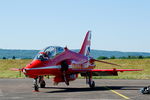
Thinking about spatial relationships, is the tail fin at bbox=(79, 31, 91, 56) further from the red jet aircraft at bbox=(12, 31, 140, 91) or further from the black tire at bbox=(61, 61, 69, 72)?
the black tire at bbox=(61, 61, 69, 72)

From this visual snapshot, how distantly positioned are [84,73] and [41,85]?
356 cm

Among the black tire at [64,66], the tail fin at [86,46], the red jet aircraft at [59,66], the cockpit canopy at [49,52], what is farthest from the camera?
the tail fin at [86,46]

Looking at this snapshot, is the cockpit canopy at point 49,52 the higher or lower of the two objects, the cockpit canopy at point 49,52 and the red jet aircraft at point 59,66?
the higher

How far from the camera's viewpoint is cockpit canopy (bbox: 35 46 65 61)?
76.5 feet

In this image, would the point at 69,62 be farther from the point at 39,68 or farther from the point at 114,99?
the point at 114,99

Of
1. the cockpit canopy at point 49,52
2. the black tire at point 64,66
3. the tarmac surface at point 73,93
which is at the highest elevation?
the cockpit canopy at point 49,52

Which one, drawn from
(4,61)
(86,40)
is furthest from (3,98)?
(4,61)

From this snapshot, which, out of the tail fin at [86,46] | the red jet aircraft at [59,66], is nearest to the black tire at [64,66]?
the red jet aircraft at [59,66]

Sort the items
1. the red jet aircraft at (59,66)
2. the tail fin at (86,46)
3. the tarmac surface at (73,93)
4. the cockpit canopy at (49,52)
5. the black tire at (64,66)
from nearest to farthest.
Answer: the tarmac surface at (73,93) → the red jet aircraft at (59,66) → the cockpit canopy at (49,52) → the black tire at (64,66) → the tail fin at (86,46)

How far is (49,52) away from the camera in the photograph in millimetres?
23984

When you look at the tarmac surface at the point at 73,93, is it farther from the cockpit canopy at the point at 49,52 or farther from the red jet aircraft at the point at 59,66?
the cockpit canopy at the point at 49,52

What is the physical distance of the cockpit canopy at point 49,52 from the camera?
2330 centimetres

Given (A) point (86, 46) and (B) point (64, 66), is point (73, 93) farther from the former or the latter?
(A) point (86, 46)

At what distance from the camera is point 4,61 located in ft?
233
